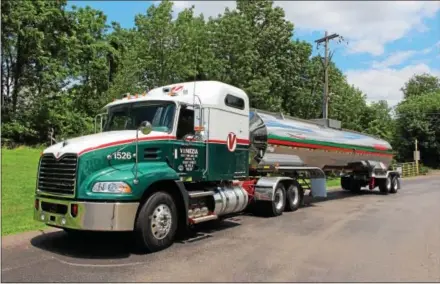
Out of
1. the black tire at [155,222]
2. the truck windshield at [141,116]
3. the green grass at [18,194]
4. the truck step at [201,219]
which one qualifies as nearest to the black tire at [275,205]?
the truck step at [201,219]

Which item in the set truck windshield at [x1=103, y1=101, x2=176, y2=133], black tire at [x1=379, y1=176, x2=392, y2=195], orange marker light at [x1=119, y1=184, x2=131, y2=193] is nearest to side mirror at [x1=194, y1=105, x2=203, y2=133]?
truck windshield at [x1=103, y1=101, x2=176, y2=133]

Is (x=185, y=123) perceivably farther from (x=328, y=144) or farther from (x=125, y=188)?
(x=328, y=144)

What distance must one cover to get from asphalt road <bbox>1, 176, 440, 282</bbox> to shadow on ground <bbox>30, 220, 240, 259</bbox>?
0.06 feet

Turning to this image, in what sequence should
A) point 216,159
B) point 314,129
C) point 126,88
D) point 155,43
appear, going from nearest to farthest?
point 216,159
point 314,129
point 126,88
point 155,43

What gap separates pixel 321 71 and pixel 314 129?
92.1ft

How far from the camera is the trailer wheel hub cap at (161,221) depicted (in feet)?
25.1

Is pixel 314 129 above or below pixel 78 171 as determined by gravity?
above

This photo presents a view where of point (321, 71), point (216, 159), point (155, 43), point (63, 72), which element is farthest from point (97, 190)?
point (321, 71)

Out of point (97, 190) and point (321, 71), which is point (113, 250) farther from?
point (321, 71)

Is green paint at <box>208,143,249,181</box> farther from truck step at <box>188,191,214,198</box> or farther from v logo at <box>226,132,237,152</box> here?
truck step at <box>188,191,214,198</box>

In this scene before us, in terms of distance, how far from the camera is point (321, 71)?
1670 inches

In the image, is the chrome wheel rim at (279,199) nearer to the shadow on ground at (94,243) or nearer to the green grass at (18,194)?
the shadow on ground at (94,243)

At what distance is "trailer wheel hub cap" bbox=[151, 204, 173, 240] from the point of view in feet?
25.1

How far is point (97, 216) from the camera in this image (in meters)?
6.94
